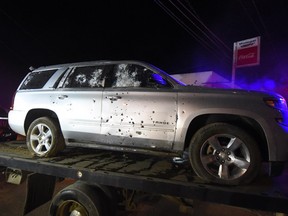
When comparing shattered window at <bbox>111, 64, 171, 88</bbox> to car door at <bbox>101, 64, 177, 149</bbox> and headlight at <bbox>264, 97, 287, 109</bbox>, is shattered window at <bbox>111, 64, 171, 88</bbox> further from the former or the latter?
headlight at <bbox>264, 97, 287, 109</bbox>

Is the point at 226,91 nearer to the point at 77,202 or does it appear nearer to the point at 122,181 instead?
the point at 122,181

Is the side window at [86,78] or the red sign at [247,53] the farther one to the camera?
the red sign at [247,53]

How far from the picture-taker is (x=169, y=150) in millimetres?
3498

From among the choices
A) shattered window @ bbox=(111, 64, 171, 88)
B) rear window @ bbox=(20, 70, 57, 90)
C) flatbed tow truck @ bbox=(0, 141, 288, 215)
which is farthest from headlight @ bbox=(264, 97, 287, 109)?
rear window @ bbox=(20, 70, 57, 90)

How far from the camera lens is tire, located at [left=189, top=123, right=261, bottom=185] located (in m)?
3.04

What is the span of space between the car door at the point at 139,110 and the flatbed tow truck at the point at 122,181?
49 centimetres

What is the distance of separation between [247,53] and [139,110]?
10806 mm

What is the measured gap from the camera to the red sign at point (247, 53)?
39.7ft

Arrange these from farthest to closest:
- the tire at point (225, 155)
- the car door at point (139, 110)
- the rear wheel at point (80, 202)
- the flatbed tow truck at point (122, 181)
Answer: the car door at point (139, 110)
the rear wheel at point (80, 202)
the tire at point (225, 155)
the flatbed tow truck at point (122, 181)

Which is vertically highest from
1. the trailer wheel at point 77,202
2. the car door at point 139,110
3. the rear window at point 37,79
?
the rear window at point 37,79

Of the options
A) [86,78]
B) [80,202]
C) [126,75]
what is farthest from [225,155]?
[86,78]

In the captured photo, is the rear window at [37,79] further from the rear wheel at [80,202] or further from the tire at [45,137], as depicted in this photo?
the rear wheel at [80,202]

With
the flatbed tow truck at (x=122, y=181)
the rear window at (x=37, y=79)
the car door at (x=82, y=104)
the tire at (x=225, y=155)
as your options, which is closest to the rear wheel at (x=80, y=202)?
the flatbed tow truck at (x=122, y=181)

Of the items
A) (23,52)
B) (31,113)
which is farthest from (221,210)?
(23,52)
